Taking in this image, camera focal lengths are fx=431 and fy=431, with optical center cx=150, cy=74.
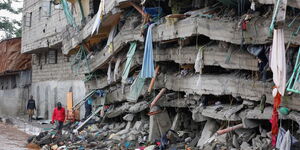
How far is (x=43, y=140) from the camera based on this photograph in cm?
1516

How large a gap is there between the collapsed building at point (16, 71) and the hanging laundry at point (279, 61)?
2313 cm

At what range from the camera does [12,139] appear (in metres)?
17.7

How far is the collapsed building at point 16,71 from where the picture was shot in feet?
94.1

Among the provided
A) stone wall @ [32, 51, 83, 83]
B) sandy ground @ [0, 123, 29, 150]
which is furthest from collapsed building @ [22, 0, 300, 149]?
stone wall @ [32, 51, 83, 83]

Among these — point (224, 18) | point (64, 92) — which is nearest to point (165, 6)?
point (224, 18)

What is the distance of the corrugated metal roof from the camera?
28562 millimetres

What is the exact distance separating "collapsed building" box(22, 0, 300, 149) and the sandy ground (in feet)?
7.03

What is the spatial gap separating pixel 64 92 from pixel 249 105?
1475 cm

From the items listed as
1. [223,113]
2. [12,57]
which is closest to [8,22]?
[12,57]

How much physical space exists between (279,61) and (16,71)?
24.0 meters

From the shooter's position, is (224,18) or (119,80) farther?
(119,80)

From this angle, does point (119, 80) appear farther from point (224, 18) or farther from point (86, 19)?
point (224, 18)

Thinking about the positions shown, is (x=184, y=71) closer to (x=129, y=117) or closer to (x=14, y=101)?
(x=129, y=117)

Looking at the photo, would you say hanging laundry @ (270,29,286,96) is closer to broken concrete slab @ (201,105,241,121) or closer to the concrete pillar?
broken concrete slab @ (201,105,241,121)
